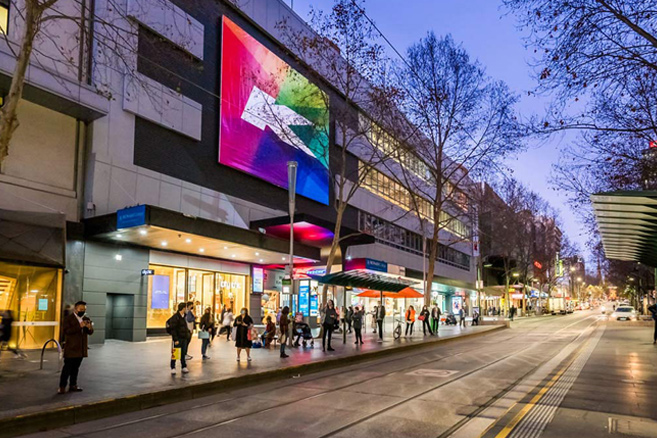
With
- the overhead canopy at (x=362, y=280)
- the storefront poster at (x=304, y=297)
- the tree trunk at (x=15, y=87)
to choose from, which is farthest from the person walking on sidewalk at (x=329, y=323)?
the storefront poster at (x=304, y=297)

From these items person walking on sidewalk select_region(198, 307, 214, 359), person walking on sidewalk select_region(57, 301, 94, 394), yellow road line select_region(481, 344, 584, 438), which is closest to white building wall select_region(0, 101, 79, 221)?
person walking on sidewalk select_region(198, 307, 214, 359)

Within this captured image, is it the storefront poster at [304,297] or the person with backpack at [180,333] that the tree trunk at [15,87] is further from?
the storefront poster at [304,297]

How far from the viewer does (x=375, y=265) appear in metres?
37.5

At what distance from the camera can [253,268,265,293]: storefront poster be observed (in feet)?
104

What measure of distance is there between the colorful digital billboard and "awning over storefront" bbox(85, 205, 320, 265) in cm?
→ 492

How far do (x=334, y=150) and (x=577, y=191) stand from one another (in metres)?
19.9

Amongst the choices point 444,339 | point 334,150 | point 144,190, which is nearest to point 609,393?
point 444,339

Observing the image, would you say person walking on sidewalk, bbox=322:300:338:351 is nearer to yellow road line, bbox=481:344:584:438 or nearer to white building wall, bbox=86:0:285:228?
yellow road line, bbox=481:344:584:438

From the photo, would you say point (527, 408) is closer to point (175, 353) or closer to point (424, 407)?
point (424, 407)

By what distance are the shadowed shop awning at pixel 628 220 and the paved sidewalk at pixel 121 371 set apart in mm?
9333

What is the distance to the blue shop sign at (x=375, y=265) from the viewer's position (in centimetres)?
3638

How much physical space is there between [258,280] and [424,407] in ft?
75.1


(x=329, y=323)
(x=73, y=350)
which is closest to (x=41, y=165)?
(x=73, y=350)

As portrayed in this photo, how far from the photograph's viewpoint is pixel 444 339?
28344 millimetres
